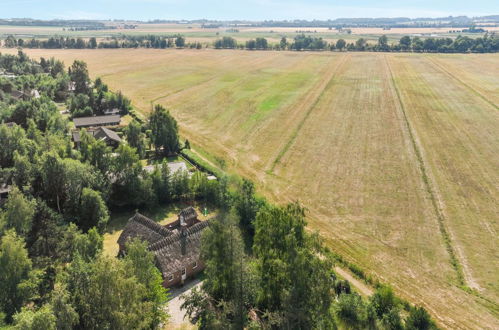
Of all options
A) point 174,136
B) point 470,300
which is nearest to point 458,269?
point 470,300

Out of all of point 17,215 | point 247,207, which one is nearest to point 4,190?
point 17,215

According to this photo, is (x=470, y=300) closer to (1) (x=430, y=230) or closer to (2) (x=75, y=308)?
(1) (x=430, y=230)

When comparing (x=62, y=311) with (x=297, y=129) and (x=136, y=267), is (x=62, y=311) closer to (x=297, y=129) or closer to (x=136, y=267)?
(x=136, y=267)

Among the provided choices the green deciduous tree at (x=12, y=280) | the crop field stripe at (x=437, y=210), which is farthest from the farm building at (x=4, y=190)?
the crop field stripe at (x=437, y=210)

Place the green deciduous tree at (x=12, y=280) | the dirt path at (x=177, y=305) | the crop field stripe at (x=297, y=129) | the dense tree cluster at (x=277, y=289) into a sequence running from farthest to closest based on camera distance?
the crop field stripe at (x=297, y=129), the dirt path at (x=177, y=305), the green deciduous tree at (x=12, y=280), the dense tree cluster at (x=277, y=289)

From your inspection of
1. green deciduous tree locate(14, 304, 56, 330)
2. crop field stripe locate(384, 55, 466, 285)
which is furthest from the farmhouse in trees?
crop field stripe locate(384, 55, 466, 285)

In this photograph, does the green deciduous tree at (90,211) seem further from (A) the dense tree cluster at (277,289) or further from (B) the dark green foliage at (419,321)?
(B) the dark green foliage at (419,321)
